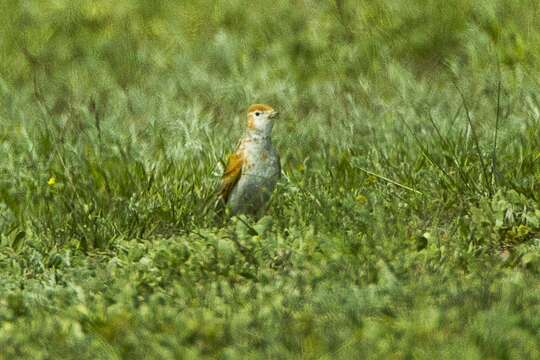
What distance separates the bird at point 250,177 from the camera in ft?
23.9

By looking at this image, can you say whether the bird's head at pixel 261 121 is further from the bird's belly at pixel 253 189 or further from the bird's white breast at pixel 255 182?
the bird's belly at pixel 253 189

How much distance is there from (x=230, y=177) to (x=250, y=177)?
13 cm

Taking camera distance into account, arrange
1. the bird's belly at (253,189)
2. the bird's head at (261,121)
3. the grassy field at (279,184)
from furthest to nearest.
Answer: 1. the bird's head at (261,121)
2. the bird's belly at (253,189)
3. the grassy field at (279,184)

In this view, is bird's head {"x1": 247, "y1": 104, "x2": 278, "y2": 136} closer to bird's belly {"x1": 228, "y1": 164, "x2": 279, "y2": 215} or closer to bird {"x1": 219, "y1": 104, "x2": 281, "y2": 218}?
bird {"x1": 219, "y1": 104, "x2": 281, "y2": 218}

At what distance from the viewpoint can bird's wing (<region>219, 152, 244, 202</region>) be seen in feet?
24.0

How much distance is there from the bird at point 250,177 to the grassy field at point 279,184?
6.3 inches

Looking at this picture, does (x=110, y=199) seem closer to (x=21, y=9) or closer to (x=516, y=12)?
(x=516, y=12)

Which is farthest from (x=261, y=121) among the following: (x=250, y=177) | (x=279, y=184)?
(x=279, y=184)

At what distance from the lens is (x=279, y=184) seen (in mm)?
7098

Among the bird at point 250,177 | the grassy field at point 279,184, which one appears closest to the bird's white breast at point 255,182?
the bird at point 250,177

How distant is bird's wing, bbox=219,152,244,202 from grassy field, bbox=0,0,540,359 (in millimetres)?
125

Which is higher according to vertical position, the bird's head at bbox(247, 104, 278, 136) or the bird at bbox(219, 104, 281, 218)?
the bird's head at bbox(247, 104, 278, 136)

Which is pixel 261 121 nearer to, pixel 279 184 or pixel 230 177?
pixel 230 177

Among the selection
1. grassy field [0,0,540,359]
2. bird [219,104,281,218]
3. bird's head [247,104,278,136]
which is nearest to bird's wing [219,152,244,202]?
bird [219,104,281,218]
